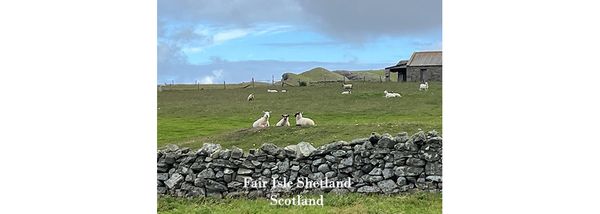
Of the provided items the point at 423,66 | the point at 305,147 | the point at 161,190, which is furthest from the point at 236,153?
the point at 423,66

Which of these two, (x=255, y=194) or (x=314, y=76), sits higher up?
(x=314, y=76)

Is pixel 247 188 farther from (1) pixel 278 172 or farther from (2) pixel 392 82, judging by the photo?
(2) pixel 392 82

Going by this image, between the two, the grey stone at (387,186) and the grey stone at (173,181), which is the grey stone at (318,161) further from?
the grey stone at (173,181)

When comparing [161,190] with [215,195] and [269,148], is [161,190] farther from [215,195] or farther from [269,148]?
[269,148]

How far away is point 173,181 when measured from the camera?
300 inches

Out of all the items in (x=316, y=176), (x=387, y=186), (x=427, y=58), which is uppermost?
(x=427, y=58)

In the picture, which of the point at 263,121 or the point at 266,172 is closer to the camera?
the point at 266,172

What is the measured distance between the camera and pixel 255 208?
7055mm

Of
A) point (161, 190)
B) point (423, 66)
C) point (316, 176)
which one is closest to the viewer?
point (423, 66)

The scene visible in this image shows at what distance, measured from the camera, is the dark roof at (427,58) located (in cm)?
694

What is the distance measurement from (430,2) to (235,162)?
7.09 ft

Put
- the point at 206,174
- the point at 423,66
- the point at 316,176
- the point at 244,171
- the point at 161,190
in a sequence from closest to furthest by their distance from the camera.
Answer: the point at 423,66 < the point at 316,176 < the point at 244,171 < the point at 161,190 < the point at 206,174

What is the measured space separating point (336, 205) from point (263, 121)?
1.06m
